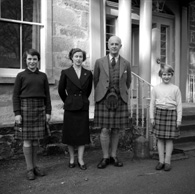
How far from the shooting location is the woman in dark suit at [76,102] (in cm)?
384

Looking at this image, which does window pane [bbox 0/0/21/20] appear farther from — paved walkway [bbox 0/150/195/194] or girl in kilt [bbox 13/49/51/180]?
paved walkway [bbox 0/150/195/194]

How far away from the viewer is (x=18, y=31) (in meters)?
5.16

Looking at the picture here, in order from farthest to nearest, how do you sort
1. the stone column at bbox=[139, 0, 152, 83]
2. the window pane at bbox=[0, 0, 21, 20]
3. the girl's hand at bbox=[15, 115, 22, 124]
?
the stone column at bbox=[139, 0, 152, 83] → the window pane at bbox=[0, 0, 21, 20] → the girl's hand at bbox=[15, 115, 22, 124]

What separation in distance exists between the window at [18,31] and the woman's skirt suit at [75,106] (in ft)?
5.08

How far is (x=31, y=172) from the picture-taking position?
3547 millimetres

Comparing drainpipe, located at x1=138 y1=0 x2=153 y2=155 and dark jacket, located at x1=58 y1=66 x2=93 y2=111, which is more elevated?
drainpipe, located at x1=138 y1=0 x2=153 y2=155

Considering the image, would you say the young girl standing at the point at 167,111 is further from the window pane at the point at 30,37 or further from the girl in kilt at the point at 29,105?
the window pane at the point at 30,37

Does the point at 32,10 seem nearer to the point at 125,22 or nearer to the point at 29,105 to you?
the point at 125,22

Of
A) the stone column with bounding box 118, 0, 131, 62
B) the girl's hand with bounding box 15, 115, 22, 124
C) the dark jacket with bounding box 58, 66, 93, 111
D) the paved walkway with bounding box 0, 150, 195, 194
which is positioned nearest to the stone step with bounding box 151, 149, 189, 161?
the paved walkway with bounding box 0, 150, 195, 194

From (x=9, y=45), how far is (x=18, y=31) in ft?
0.99

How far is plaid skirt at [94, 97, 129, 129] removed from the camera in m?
4.00

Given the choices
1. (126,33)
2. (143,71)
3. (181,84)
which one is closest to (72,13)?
(126,33)

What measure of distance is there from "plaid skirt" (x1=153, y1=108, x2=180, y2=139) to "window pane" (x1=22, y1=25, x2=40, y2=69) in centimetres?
268

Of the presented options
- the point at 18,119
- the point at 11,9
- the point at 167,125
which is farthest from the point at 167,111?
the point at 11,9
